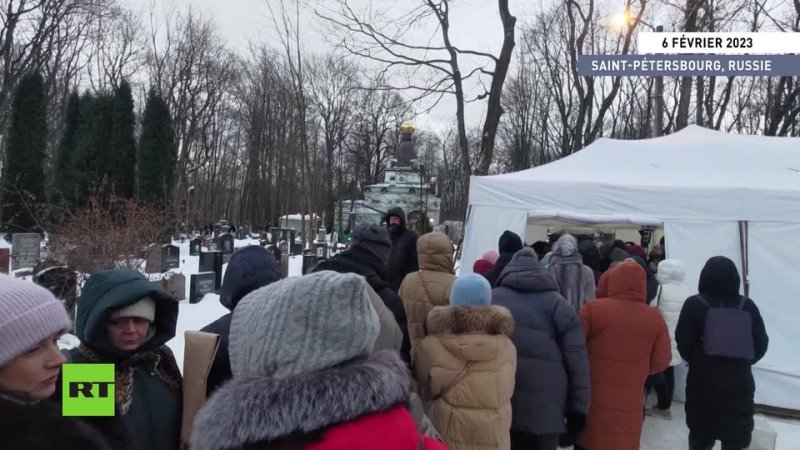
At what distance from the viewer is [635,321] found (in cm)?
399

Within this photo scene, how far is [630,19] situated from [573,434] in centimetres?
1925

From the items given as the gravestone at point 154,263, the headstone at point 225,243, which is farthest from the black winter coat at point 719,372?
the headstone at point 225,243

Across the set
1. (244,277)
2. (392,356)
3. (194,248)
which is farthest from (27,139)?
(392,356)

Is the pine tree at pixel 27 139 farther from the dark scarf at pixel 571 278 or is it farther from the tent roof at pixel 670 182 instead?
the dark scarf at pixel 571 278

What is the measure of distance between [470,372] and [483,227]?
21.6 feet

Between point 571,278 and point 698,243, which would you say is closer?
point 571,278

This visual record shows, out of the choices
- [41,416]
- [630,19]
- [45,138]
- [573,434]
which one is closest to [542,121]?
[630,19]

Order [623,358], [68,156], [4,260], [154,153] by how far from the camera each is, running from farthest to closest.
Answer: [154,153] < [68,156] < [4,260] < [623,358]

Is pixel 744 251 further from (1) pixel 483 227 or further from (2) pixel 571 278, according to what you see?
(1) pixel 483 227

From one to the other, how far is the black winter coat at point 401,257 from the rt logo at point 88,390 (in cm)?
475

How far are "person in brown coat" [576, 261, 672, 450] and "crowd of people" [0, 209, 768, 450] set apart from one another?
0.01 meters

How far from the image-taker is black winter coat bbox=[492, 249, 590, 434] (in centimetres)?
354

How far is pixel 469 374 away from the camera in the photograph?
3105mm

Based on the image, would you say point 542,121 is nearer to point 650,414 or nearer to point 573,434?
point 650,414
